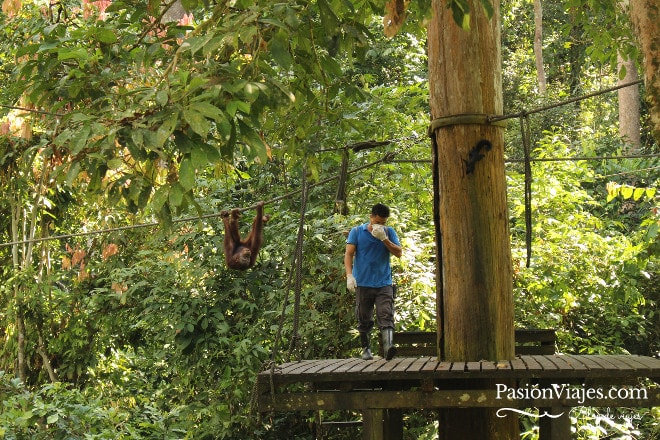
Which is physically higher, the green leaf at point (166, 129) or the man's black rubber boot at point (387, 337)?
the green leaf at point (166, 129)

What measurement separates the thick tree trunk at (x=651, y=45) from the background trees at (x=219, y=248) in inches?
40.9

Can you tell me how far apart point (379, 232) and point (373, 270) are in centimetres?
30

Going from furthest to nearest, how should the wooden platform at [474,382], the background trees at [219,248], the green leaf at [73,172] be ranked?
1. the background trees at [219,248]
2. the wooden platform at [474,382]
3. the green leaf at [73,172]

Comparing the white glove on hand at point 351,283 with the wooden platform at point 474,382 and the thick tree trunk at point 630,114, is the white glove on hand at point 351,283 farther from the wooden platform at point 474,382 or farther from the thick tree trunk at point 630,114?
the thick tree trunk at point 630,114

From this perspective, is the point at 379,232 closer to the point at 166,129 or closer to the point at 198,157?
the point at 198,157

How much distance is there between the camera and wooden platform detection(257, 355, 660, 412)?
12.9ft

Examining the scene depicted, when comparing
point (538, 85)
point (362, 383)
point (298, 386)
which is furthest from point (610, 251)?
point (538, 85)

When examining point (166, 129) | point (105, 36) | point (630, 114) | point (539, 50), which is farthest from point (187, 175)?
point (539, 50)

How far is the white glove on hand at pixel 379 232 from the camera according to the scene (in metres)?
5.70

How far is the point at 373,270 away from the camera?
19.2ft

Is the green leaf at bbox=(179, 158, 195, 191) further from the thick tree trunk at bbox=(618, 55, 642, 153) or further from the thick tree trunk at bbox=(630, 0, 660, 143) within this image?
the thick tree trunk at bbox=(618, 55, 642, 153)

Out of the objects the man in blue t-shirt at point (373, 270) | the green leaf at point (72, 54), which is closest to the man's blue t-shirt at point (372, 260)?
the man in blue t-shirt at point (373, 270)

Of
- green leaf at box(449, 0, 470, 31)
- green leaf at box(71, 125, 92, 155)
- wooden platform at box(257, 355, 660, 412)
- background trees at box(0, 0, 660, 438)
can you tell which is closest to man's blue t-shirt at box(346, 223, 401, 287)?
background trees at box(0, 0, 660, 438)

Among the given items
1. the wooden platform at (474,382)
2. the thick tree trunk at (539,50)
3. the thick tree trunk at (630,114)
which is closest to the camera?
the wooden platform at (474,382)
